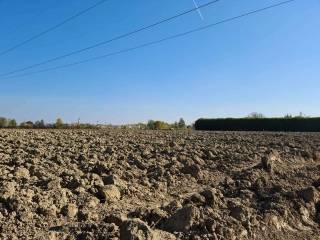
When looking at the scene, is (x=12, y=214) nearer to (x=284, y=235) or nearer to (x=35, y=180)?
(x=35, y=180)

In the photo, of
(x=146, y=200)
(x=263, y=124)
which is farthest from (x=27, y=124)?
(x=146, y=200)

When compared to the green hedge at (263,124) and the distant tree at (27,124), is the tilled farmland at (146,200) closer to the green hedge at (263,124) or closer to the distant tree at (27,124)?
the distant tree at (27,124)

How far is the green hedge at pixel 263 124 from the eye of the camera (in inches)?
1720

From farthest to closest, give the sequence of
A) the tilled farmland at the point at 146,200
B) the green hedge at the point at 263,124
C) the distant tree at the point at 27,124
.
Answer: the green hedge at the point at 263,124
the distant tree at the point at 27,124
the tilled farmland at the point at 146,200

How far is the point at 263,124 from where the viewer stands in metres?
46.7

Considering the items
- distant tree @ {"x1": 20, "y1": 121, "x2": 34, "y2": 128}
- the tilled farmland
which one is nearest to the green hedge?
distant tree @ {"x1": 20, "y1": 121, "x2": 34, "y2": 128}

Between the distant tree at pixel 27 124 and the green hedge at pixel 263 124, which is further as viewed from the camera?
the green hedge at pixel 263 124

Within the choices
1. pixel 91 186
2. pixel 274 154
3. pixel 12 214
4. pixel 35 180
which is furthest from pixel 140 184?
pixel 274 154

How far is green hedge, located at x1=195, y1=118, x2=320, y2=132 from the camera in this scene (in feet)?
143

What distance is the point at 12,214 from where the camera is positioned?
529 cm

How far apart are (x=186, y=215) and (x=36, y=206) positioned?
170cm

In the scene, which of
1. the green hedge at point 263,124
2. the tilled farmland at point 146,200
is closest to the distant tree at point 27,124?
the green hedge at point 263,124

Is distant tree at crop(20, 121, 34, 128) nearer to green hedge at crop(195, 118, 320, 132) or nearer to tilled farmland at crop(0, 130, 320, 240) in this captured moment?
green hedge at crop(195, 118, 320, 132)

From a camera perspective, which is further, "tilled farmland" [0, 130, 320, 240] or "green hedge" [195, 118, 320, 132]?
"green hedge" [195, 118, 320, 132]
